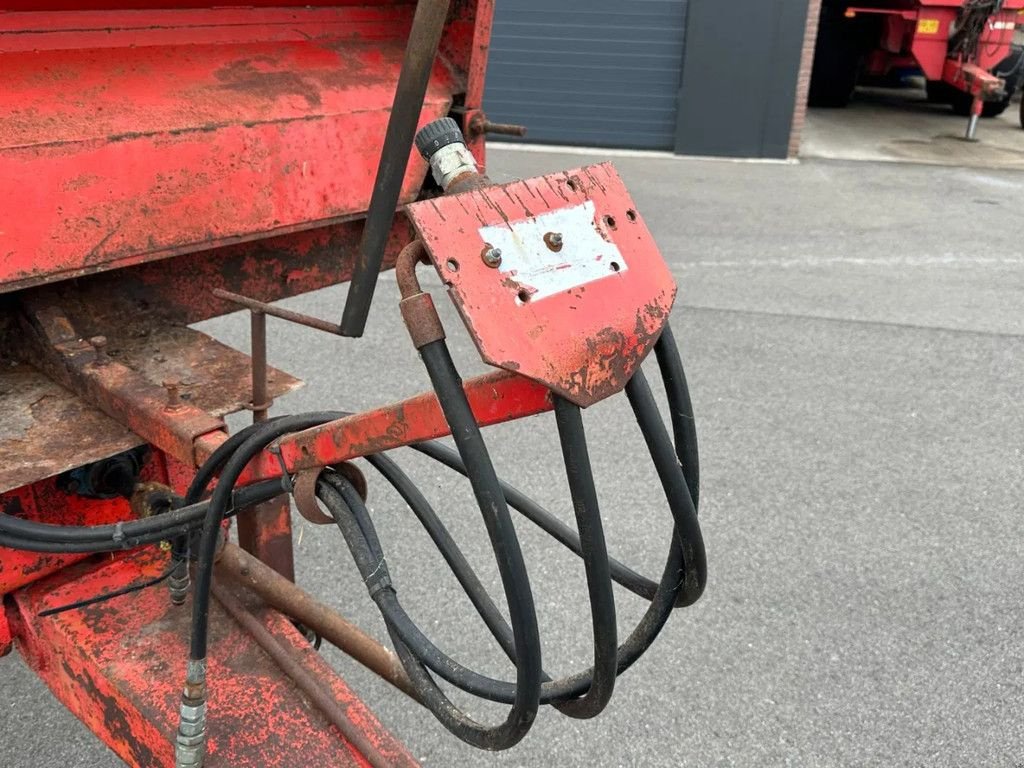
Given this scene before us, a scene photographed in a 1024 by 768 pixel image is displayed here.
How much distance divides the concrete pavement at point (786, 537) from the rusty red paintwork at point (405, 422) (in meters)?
1.21

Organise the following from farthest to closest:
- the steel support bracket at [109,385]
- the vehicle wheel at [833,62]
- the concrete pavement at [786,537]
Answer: the vehicle wheel at [833,62], the concrete pavement at [786,537], the steel support bracket at [109,385]

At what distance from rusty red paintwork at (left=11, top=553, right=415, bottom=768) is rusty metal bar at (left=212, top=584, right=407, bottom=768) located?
0.01 metres

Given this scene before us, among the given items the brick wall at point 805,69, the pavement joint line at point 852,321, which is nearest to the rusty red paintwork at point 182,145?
the pavement joint line at point 852,321

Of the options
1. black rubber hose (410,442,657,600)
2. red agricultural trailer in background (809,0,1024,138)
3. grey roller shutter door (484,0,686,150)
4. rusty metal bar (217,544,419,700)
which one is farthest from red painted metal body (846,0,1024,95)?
rusty metal bar (217,544,419,700)

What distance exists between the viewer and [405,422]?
3.43 ft

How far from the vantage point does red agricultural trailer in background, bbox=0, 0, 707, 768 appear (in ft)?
3.04

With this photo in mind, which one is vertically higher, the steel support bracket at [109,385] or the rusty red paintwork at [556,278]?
the rusty red paintwork at [556,278]

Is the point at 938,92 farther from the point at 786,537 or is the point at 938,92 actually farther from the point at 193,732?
the point at 193,732

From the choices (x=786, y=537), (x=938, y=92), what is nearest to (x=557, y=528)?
(x=786, y=537)

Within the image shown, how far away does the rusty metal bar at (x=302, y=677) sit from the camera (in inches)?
49.7

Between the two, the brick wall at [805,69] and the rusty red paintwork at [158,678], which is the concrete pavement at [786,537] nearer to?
the rusty red paintwork at [158,678]

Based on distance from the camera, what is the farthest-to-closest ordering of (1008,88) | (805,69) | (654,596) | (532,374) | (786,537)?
(1008,88) → (805,69) → (786,537) → (654,596) → (532,374)

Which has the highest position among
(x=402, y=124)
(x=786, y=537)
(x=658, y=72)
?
(x=402, y=124)

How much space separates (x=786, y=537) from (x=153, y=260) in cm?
214
